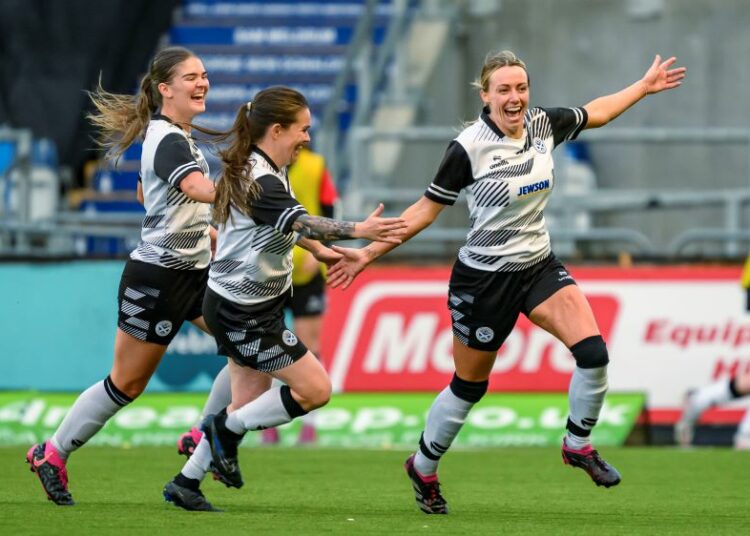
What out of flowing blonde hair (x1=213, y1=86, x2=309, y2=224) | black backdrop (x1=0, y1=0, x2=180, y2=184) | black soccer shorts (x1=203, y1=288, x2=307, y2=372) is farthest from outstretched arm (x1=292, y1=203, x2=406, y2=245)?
black backdrop (x1=0, y1=0, x2=180, y2=184)

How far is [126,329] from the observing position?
7902 millimetres

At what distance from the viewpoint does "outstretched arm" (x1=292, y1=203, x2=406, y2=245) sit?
23.5 ft

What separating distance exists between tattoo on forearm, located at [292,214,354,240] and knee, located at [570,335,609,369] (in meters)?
1.28

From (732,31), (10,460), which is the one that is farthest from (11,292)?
(732,31)

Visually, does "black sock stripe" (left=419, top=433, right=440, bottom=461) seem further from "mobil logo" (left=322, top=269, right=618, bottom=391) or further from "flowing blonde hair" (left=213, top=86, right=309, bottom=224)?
"mobil logo" (left=322, top=269, right=618, bottom=391)

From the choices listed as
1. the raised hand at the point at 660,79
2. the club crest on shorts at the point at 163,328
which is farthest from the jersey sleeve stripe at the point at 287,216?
the raised hand at the point at 660,79

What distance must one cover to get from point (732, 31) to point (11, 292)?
884 cm

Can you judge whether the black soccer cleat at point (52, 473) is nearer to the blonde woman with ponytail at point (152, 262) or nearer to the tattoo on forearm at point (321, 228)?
the blonde woman with ponytail at point (152, 262)

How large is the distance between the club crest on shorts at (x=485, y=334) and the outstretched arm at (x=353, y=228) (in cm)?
77

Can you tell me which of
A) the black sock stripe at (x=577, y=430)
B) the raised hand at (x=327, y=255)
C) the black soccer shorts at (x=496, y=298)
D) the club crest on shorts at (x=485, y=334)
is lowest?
the black sock stripe at (x=577, y=430)

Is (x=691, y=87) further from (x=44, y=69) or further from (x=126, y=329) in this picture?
(x=126, y=329)

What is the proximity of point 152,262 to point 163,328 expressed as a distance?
316mm

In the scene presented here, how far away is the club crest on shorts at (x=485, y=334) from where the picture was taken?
784 centimetres

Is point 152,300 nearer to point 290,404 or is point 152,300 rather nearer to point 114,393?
point 114,393
